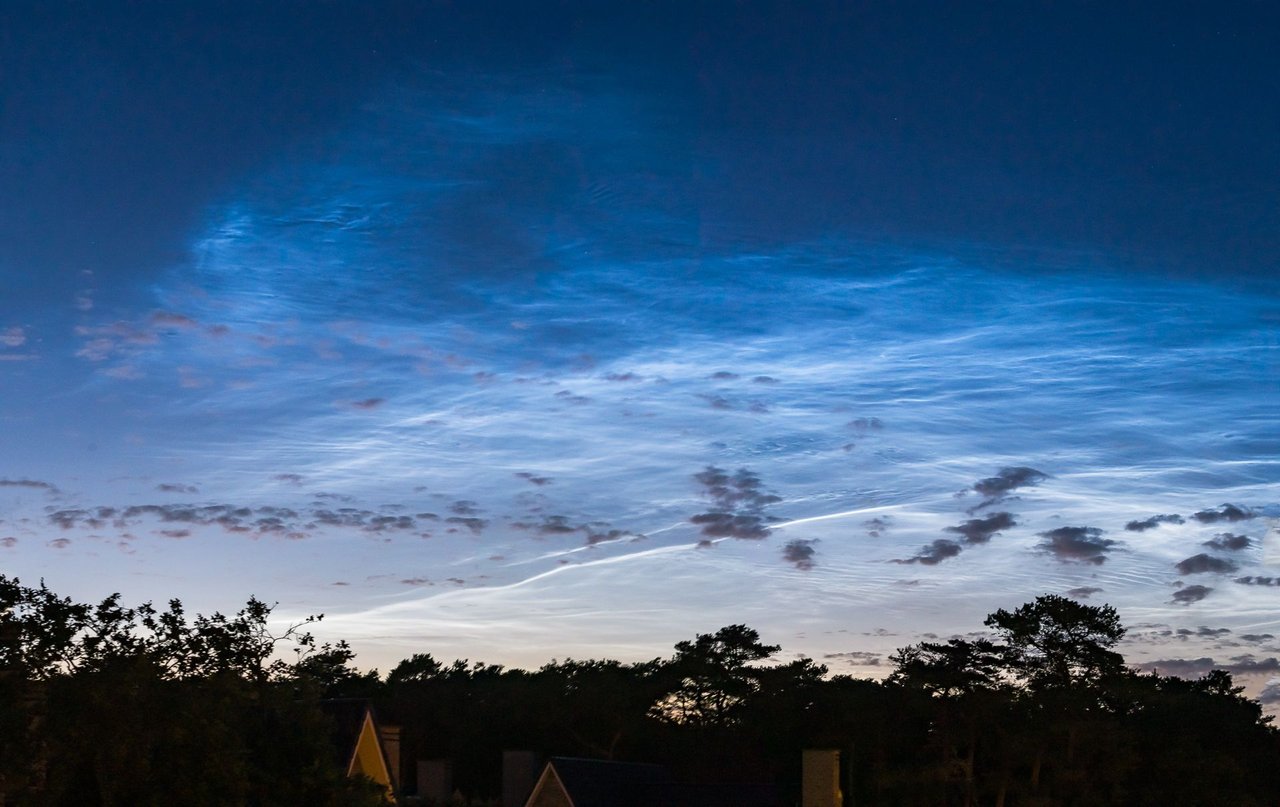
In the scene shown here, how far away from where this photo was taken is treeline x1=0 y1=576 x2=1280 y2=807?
76.7 feet

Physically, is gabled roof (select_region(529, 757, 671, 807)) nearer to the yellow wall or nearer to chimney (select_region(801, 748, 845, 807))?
chimney (select_region(801, 748, 845, 807))

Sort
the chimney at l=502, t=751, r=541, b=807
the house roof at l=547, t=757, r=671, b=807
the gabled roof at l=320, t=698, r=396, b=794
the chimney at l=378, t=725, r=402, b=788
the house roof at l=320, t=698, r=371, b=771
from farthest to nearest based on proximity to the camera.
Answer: the chimney at l=502, t=751, r=541, b=807 → the house roof at l=547, t=757, r=671, b=807 → the chimney at l=378, t=725, r=402, b=788 → the gabled roof at l=320, t=698, r=396, b=794 → the house roof at l=320, t=698, r=371, b=771

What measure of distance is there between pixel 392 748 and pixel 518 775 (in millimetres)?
14975

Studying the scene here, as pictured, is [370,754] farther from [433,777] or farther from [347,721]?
[433,777]

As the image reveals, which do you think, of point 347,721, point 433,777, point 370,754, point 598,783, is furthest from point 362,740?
point 433,777

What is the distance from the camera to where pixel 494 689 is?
106 m

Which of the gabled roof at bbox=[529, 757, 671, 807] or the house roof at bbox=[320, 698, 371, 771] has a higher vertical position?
the house roof at bbox=[320, 698, 371, 771]

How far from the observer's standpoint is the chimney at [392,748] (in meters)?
43.7

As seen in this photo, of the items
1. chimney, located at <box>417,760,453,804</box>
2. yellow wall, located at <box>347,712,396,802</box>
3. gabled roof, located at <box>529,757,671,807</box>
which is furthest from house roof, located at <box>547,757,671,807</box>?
yellow wall, located at <box>347,712,396,802</box>

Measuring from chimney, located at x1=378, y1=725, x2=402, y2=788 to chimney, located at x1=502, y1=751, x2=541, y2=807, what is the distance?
27.6 feet

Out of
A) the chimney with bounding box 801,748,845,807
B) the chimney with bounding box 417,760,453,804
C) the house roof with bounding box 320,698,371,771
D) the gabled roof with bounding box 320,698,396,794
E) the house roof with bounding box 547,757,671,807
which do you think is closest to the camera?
the house roof with bounding box 320,698,371,771

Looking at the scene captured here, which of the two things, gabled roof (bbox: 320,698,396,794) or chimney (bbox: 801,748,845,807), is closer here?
gabled roof (bbox: 320,698,396,794)

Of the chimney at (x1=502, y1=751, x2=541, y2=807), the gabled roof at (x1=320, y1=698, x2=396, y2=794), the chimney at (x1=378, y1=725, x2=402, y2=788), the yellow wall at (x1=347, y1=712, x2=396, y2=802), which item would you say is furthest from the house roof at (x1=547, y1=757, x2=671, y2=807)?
the yellow wall at (x1=347, y1=712, x2=396, y2=802)

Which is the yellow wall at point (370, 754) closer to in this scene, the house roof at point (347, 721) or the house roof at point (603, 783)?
the house roof at point (347, 721)
